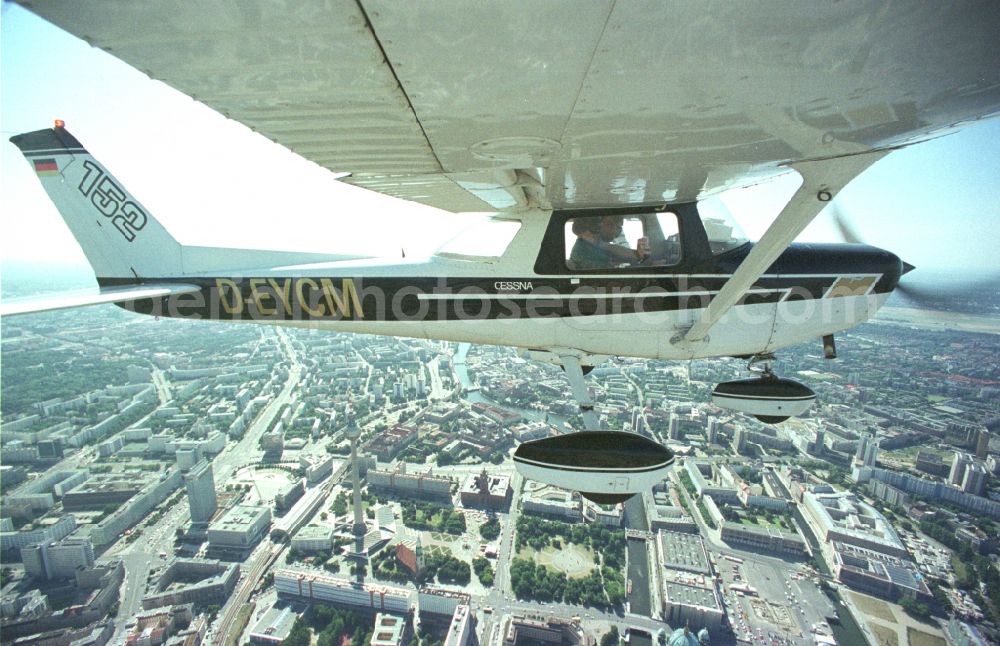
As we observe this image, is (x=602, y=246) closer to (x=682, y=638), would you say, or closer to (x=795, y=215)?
(x=795, y=215)

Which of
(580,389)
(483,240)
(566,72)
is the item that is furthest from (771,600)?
(566,72)

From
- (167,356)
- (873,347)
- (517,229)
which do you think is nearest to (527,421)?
(517,229)

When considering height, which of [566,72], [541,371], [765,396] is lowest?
[541,371]

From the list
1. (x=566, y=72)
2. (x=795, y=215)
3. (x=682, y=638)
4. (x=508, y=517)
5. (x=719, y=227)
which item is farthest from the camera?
(x=508, y=517)

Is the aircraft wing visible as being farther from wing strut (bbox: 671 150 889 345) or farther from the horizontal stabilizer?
the horizontal stabilizer

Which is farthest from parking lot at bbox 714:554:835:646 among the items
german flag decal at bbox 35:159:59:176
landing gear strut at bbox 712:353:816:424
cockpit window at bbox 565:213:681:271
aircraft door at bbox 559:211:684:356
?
german flag decal at bbox 35:159:59:176

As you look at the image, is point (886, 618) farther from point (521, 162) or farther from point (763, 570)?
point (521, 162)

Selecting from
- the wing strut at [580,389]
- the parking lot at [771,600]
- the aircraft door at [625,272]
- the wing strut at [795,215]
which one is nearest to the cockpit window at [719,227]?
the aircraft door at [625,272]
